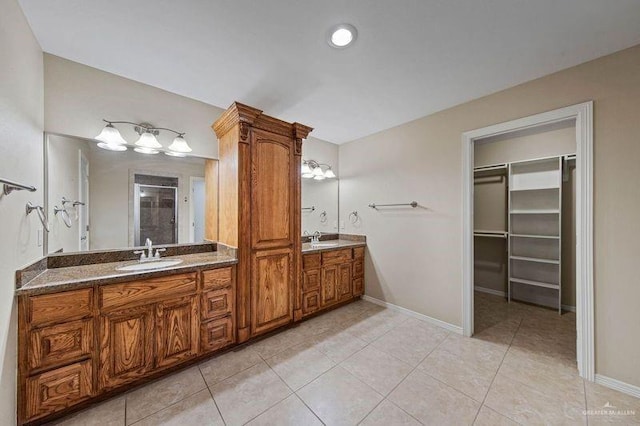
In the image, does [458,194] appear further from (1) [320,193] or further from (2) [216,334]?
(2) [216,334]

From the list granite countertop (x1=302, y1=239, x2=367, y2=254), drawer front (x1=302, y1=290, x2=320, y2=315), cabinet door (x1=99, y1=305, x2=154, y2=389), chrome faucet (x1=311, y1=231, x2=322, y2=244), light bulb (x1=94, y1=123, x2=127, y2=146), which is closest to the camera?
cabinet door (x1=99, y1=305, x2=154, y2=389)

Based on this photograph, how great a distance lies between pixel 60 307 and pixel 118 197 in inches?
41.4

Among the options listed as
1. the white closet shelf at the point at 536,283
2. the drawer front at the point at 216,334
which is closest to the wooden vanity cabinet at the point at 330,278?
the drawer front at the point at 216,334

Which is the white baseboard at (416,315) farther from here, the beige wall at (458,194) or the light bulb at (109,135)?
the light bulb at (109,135)

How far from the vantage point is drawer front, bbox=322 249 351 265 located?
3.02 m

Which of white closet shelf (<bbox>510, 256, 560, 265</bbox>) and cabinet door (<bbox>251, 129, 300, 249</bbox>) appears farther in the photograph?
white closet shelf (<bbox>510, 256, 560, 265</bbox>)

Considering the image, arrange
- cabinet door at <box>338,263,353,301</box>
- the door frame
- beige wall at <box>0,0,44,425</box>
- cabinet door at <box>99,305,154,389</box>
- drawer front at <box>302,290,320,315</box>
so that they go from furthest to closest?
1. cabinet door at <box>338,263,353,301</box>
2. drawer front at <box>302,290,320,315</box>
3. the door frame
4. cabinet door at <box>99,305,154,389</box>
5. beige wall at <box>0,0,44,425</box>

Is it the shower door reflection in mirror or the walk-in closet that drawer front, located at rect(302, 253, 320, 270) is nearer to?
the shower door reflection in mirror

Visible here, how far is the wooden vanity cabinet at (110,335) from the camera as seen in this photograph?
1367mm

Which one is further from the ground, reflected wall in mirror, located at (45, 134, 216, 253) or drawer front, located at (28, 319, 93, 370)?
reflected wall in mirror, located at (45, 134, 216, 253)

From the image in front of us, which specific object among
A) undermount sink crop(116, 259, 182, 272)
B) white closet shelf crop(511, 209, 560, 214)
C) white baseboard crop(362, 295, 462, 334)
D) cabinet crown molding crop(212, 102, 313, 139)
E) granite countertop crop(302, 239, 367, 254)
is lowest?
white baseboard crop(362, 295, 462, 334)

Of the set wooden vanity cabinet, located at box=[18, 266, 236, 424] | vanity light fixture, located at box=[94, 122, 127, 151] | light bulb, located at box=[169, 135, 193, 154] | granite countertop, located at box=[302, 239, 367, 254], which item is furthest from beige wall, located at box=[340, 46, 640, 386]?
vanity light fixture, located at box=[94, 122, 127, 151]

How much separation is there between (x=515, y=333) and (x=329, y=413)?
2234 millimetres

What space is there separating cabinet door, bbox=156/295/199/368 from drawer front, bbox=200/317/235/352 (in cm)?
7
